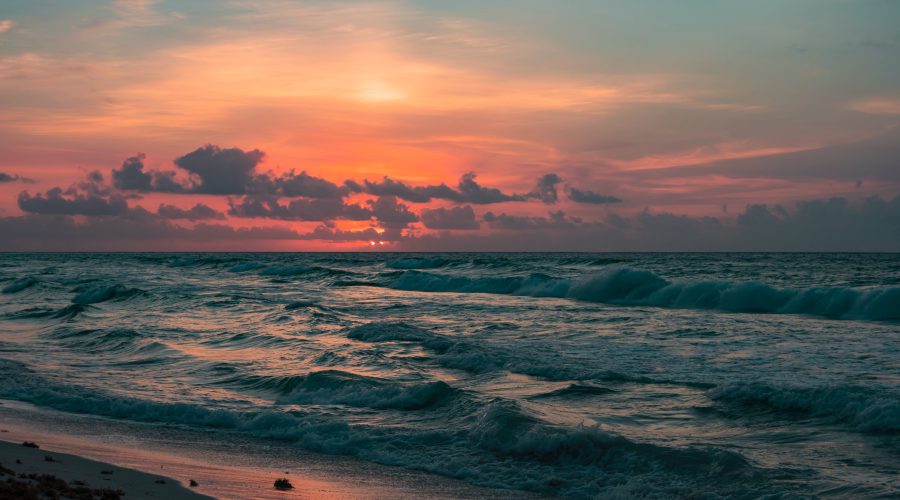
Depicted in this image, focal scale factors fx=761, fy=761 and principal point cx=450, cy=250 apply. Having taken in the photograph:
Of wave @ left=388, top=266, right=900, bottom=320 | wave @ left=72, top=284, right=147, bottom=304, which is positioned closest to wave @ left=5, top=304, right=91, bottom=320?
wave @ left=72, top=284, right=147, bottom=304

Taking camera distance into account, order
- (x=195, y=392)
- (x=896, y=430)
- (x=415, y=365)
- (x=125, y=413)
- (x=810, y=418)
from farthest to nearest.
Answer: (x=415, y=365) → (x=195, y=392) → (x=125, y=413) → (x=810, y=418) → (x=896, y=430)

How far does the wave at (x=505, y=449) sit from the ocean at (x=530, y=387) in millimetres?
38

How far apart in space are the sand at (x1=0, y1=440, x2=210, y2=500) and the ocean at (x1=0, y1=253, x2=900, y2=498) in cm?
312

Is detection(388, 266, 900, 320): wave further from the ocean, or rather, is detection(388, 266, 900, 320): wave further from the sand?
the sand

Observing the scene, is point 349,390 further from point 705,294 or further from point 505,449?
point 705,294

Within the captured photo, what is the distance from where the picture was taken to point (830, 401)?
13.2 meters

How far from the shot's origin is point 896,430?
11852 millimetres

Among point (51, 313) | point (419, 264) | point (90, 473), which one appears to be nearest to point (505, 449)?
point (90, 473)

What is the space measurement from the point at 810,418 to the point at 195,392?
39.8 ft

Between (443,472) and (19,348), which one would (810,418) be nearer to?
(443,472)

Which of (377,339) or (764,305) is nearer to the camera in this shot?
(377,339)

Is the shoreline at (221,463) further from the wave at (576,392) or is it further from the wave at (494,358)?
the wave at (494,358)

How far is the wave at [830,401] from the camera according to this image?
1221 centimetres

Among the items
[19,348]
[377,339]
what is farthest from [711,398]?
[19,348]
